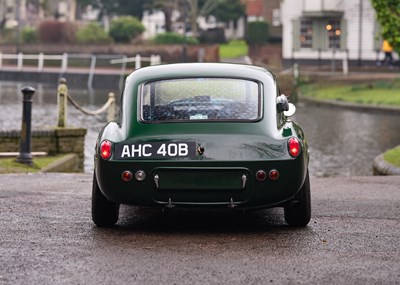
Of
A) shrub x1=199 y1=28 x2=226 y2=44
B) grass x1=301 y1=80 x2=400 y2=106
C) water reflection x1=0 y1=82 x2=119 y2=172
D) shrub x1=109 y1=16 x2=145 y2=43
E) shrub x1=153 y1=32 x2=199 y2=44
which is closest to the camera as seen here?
water reflection x1=0 y1=82 x2=119 y2=172

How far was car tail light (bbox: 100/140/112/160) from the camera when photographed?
29.4ft

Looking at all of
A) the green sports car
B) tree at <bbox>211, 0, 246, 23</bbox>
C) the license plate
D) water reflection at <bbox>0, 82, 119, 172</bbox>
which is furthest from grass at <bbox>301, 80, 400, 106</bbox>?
tree at <bbox>211, 0, 246, 23</bbox>

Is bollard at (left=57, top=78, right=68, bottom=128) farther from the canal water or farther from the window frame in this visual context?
the window frame

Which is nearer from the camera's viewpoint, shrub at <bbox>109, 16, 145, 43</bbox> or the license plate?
the license plate

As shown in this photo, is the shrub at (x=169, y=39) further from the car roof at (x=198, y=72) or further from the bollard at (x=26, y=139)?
the car roof at (x=198, y=72)

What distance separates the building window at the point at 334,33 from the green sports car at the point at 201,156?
186ft

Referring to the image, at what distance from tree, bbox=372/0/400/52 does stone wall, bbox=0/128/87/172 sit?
43.6 ft

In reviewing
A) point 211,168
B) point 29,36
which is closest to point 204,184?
point 211,168

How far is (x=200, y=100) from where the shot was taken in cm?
945

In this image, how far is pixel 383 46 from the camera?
206 feet

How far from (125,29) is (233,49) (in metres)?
9.93

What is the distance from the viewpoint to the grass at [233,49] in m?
80.3

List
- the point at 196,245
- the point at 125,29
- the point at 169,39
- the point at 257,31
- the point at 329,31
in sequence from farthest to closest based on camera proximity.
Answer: the point at 125,29, the point at 257,31, the point at 169,39, the point at 329,31, the point at 196,245

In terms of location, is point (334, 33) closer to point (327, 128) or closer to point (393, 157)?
point (327, 128)
